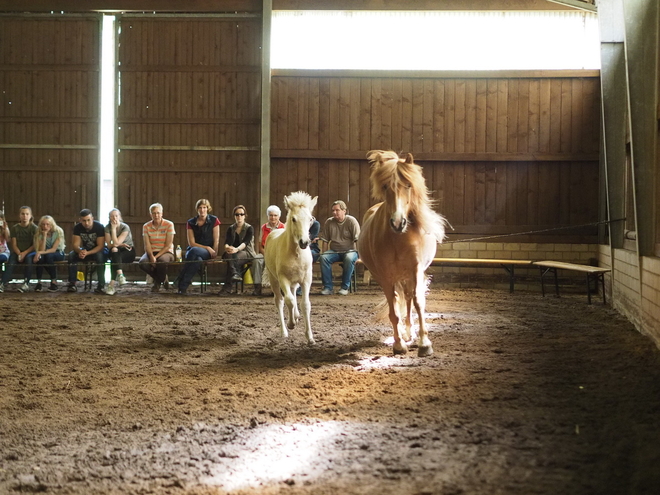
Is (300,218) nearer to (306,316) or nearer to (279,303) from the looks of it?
(306,316)

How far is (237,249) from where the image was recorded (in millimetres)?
10984

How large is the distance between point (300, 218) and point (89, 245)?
5994 millimetres

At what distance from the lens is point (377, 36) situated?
13008 millimetres

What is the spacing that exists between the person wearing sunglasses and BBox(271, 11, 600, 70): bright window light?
3.67m

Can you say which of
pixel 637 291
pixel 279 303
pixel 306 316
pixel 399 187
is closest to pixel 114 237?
pixel 279 303

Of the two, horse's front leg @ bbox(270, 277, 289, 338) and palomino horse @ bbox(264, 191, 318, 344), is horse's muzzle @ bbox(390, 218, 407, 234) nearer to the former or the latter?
palomino horse @ bbox(264, 191, 318, 344)

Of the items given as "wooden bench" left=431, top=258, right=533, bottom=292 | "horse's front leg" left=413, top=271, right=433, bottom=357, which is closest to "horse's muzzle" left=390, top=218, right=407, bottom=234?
"horse's front leg" left=413, top=271, right=433, bottom=357

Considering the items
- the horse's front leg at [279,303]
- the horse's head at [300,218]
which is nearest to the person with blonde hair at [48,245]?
the horse's front leg at [279,303]

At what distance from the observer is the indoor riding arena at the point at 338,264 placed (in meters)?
3.36

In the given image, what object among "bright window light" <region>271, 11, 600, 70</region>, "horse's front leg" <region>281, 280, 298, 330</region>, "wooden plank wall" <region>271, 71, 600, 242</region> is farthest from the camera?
"wooden plank wall" <region>271, 71, 600, 242</region>

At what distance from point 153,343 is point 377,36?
8284mm

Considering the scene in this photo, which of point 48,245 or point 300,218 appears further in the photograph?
point 48,245

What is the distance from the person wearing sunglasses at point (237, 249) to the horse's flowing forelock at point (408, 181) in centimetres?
536

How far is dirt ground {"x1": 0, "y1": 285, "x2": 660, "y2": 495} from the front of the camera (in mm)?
2998
